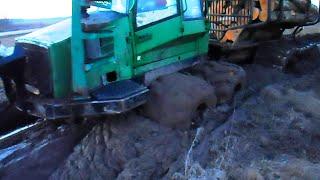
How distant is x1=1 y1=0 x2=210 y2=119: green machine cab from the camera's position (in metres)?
5.65

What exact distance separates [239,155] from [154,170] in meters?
0.92

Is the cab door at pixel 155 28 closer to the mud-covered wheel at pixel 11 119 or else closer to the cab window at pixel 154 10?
the cab window at pixel 154 10

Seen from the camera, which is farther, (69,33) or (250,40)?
(250,40)

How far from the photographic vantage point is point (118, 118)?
20.4 ft

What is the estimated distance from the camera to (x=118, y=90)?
5965 millimetres

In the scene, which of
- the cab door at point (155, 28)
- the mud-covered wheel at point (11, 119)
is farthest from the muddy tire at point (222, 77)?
the mud-covered wheel at point (11, 119)

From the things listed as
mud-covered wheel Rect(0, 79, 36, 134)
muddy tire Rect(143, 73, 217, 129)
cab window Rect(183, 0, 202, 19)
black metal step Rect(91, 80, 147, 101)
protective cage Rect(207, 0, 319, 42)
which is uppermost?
cab window Rect(183, 0, 202, 19)

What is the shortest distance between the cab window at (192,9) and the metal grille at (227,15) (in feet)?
6.34

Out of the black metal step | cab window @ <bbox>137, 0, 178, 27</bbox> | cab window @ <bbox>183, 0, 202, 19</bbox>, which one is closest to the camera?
the black metal step

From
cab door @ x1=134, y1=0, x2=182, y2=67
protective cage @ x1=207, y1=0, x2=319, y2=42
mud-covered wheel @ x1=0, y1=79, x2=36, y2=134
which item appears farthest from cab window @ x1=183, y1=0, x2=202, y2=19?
mud-covered wheel @ x1=0, y1=79, x2=36, y2=134

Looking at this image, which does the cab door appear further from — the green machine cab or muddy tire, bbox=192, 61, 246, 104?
muddy tire, bbox=192, 61, 246, 104

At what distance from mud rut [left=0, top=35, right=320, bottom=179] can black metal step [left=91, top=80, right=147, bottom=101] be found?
0.34 meters

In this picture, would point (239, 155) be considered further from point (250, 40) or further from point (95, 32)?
point (250, 40)

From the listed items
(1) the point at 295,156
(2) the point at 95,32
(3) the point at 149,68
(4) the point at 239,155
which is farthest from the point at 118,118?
(1) the point at 295,156
